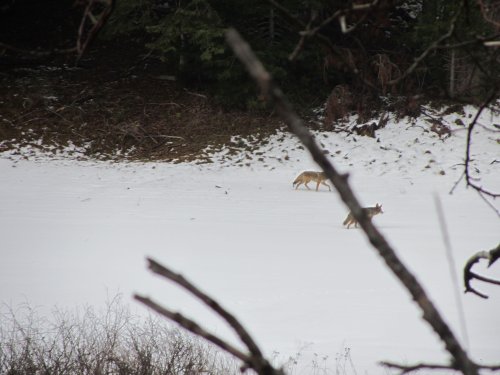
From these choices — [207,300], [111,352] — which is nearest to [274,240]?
[111,352]

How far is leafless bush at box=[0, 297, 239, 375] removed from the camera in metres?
4.71

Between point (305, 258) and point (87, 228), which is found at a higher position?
point (87, 228)

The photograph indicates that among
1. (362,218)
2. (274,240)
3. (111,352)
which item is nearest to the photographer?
(362,218)

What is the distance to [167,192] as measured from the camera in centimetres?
1399

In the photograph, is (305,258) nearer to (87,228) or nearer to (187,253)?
(187,253)

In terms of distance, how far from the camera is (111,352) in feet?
15.6

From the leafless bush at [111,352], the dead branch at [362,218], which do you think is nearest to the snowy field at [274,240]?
the leafless bush at [111,352]

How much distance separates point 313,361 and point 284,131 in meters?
12.8

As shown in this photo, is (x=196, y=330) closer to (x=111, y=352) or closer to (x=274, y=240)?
(x=111, y=352)

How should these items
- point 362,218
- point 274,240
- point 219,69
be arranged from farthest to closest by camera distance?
point 219,69
point 274,240
point 362,218

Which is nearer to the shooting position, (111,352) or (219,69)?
(111,352)

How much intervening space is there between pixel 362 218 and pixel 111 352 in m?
4.55

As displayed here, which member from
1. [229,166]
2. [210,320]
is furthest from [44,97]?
[210,320]

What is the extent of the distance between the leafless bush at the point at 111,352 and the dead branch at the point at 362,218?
13.5 ft
